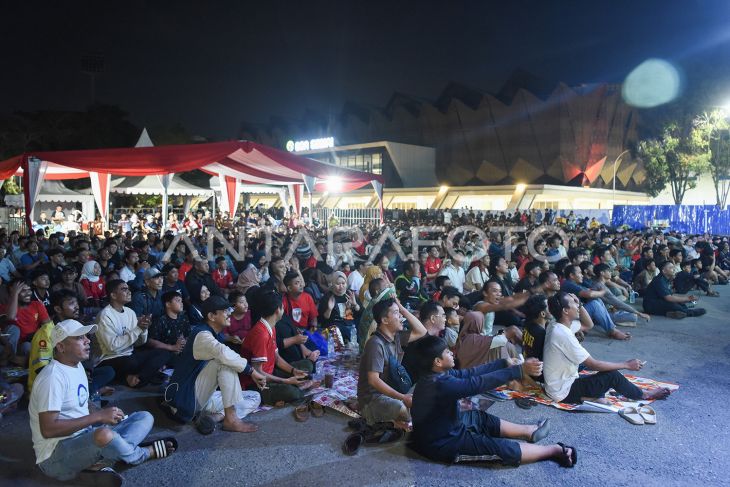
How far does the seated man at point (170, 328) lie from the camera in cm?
489

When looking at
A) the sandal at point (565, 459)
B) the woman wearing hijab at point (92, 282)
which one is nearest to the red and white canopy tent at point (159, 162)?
the woman wearing hijab at point (92, 282)

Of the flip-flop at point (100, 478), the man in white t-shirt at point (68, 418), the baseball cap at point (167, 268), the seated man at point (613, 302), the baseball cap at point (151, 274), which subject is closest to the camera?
the man in white t-shirt at point (68, 418)

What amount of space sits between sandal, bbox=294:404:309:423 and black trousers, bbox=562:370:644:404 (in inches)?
86.4

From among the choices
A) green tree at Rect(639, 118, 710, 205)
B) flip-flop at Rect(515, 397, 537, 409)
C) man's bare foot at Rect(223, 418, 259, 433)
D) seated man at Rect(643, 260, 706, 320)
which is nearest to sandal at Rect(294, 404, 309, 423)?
man's bare foot at Rect(223, 418, 259, 433)

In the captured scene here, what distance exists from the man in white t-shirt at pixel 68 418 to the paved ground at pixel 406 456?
0.30 metres

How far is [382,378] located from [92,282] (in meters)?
4.96

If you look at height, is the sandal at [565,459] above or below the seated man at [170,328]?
below

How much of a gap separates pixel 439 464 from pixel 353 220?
61.7ft

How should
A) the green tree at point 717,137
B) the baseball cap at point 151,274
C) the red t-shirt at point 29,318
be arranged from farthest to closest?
the green tree at point 717,137 → the baseball cap at point 151,274 → the red t-shirt at point 29,318

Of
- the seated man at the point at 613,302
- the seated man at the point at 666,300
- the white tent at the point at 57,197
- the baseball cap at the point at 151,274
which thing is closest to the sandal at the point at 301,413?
the baseball cap at the point at 151,274

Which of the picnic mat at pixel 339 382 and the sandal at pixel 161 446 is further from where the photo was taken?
the picnic mat at pixel 339 382

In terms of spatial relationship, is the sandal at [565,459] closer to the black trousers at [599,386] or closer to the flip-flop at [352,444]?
the black trousers at [599,386]

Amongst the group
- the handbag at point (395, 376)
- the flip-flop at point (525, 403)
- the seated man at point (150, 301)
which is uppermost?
the seated man at point (150, 301)

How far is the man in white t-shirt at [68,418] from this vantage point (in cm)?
276
